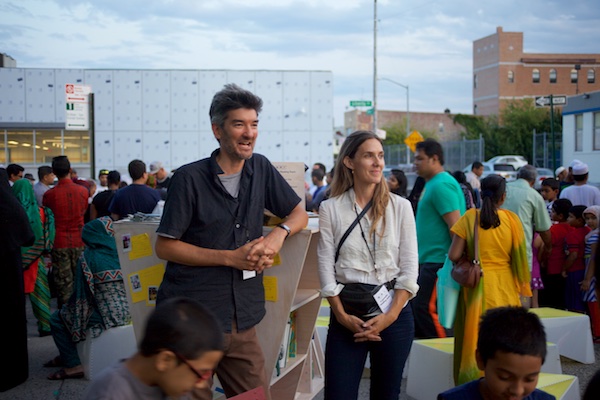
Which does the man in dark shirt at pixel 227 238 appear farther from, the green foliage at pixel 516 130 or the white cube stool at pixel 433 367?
the green foliage at pixel 516 130

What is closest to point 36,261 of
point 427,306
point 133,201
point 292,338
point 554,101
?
point 133,201

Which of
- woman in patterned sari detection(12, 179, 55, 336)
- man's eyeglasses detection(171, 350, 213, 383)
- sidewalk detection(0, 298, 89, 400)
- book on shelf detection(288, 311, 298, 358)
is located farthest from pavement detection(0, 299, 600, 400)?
man's eyeglasses detection(171, 350, 213, 383)

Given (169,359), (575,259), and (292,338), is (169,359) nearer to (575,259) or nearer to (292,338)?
(292,338)

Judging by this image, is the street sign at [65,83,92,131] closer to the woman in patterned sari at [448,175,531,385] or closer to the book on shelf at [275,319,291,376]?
the book on shelf at [275,319,291,376]

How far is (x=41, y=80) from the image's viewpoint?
24.4 meters

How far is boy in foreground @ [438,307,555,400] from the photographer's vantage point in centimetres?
271

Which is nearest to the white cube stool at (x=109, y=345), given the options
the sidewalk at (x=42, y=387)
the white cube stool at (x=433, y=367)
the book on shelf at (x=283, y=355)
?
the sidewalk at (x=42, y=387)

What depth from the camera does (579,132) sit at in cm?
3297

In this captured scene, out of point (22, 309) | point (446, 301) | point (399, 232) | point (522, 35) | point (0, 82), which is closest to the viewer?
point (399, 232)

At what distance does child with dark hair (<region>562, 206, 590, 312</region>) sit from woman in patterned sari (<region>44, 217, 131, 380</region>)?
5339 millimetres

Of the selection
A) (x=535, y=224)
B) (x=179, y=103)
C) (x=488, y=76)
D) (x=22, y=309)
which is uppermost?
(x=488, y=76)

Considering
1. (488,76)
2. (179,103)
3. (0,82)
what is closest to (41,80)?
(0,82)

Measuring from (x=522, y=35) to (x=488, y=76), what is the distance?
5.59m

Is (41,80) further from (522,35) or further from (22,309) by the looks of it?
(522,35)
